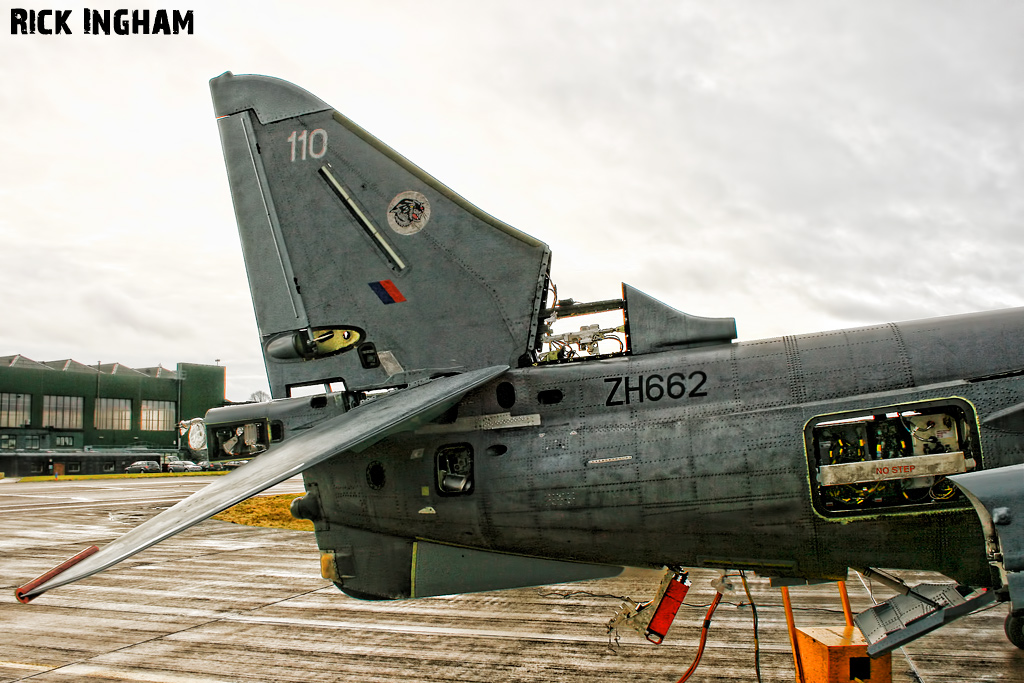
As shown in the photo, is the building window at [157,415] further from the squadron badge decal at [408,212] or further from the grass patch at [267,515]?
the squadron badge decal at [408,212]

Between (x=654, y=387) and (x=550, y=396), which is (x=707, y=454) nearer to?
(x=654, y=387)

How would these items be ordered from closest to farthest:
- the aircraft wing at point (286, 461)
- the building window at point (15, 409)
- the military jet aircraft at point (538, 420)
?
the aircraft wing at point (286, 461) < the military jet aircraft at point (538, 420) < the building window at point (15, 409)

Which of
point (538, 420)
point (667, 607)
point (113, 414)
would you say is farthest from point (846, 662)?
point (113, 414)

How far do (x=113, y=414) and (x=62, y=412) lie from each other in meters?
5.23

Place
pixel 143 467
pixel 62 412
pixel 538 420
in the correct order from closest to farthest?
pixel 538 420, pixel 143 467, pixel 62 412

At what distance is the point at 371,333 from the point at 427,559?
229 cm

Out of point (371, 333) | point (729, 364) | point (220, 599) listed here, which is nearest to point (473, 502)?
point (371, 333)

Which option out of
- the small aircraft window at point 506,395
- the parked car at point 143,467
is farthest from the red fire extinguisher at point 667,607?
the parked car at point 143,467

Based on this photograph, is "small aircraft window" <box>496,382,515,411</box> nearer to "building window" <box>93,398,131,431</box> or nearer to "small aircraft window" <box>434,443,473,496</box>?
"small aircraft window" <box>434,443,473,496</box>

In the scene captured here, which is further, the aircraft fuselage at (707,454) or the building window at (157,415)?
the building window at (157,415)

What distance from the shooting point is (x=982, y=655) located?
8.01 meters

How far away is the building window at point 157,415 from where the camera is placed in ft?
262

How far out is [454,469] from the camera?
243 inches

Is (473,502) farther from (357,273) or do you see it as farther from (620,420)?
(357,273)
